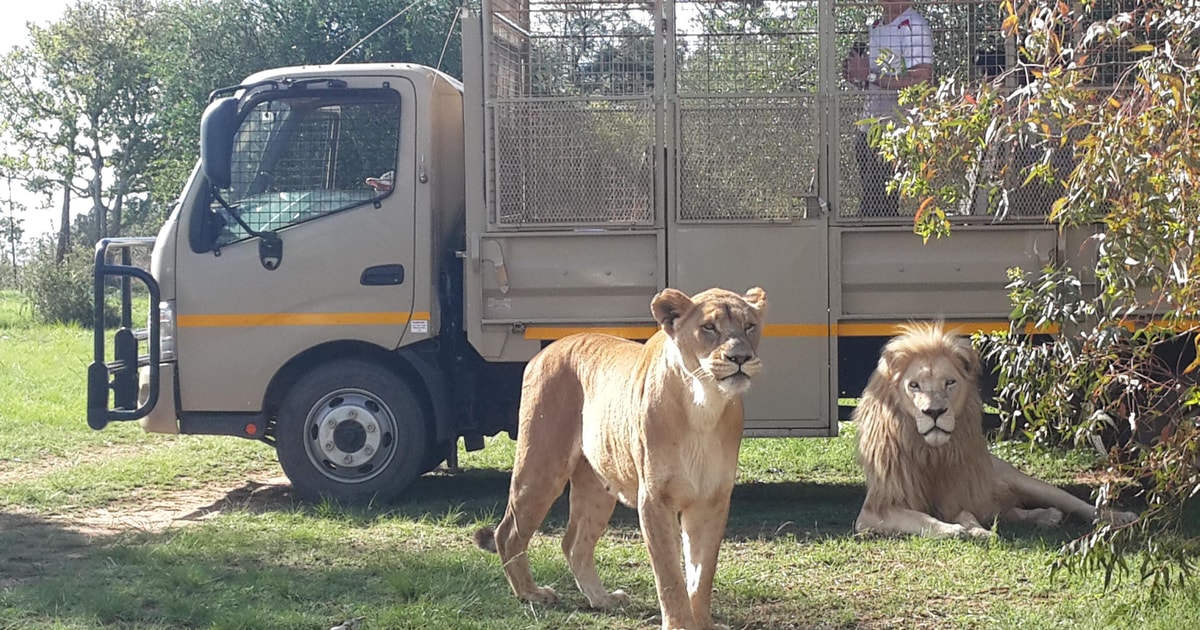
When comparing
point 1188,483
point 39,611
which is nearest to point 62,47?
point 39,611

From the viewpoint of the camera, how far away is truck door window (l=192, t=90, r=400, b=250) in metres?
7.42

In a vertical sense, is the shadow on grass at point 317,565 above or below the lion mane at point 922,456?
below

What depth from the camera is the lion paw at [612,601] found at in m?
5.19

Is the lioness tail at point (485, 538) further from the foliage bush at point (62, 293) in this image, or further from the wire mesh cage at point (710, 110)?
the foliage bush at point (62, 293)

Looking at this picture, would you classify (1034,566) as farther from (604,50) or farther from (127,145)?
(127,145)

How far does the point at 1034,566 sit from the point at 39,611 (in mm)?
3972

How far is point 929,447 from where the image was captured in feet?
21.6

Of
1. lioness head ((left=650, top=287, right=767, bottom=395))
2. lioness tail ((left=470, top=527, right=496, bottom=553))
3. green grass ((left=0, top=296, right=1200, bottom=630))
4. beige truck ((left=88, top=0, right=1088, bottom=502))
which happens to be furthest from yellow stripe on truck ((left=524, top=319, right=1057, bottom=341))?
lioness head ((left=650, top=287, right=767, bottom=395))

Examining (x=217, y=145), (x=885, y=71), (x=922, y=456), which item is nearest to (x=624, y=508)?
(x=922, y=456)

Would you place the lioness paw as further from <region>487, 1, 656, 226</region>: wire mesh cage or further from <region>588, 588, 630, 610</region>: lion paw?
<region>487, 1, 656, 226</region>: wire mesh cage

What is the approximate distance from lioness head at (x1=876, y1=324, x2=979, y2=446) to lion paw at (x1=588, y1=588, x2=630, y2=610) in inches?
75.4

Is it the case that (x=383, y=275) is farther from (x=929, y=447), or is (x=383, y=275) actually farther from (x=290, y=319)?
(x=929, y=447)

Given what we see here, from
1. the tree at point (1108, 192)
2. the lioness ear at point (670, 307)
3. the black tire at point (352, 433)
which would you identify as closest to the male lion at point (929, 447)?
the tree at point (1108, 192)

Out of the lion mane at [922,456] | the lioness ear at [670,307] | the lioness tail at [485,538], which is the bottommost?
the lioness tail at [485,538]
